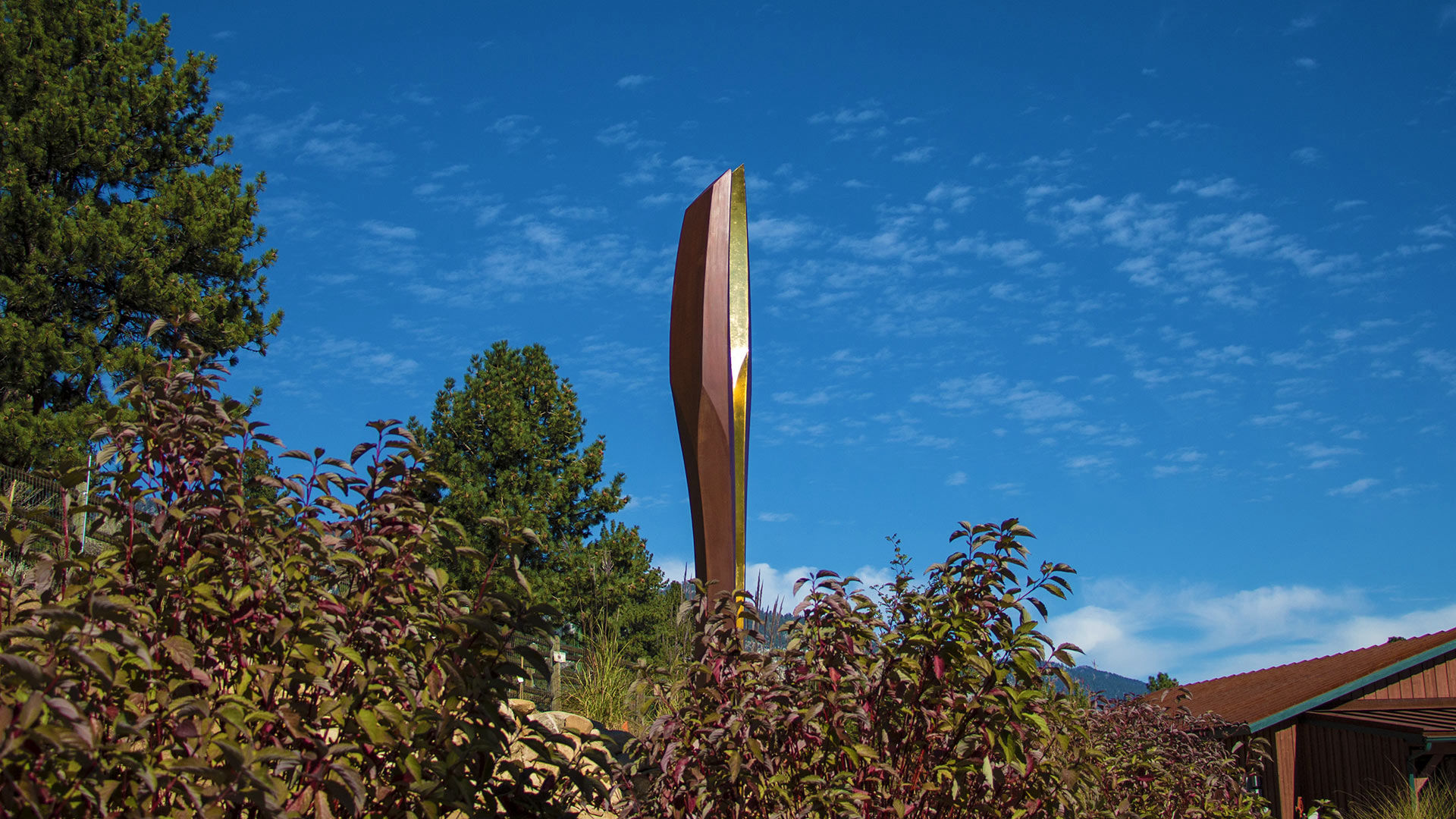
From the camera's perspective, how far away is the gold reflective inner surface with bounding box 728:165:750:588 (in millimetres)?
5715

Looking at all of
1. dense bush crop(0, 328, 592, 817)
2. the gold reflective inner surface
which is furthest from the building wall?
dense bush crop(0, 328, 592, 817)

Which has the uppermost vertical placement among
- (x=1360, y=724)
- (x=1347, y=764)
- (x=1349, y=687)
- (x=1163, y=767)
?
(x=1349, y=687)

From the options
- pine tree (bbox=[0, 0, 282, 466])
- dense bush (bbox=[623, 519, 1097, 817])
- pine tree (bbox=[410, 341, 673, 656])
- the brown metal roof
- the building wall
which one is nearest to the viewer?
dense bush (bbox=[623, 519, 1097, 817])

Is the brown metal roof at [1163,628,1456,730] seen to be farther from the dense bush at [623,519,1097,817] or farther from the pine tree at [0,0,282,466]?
the pine tree at [0,0,282,466]

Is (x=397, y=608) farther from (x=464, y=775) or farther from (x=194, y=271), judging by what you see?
(x=194, y=271)

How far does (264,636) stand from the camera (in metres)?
Result: 1.96

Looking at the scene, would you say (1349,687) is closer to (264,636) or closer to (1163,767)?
(1163,767)

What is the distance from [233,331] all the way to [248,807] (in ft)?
60.7

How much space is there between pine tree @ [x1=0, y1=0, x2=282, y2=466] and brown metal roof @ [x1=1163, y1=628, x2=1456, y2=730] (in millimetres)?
17389

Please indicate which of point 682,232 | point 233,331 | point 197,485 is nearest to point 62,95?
point 233,331

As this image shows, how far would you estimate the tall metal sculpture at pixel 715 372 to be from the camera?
5.59m

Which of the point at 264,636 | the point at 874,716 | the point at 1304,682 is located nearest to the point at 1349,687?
the point at 1304,682

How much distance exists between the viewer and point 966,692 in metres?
Answer: 2.62

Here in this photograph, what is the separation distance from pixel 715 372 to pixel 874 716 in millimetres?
3187
